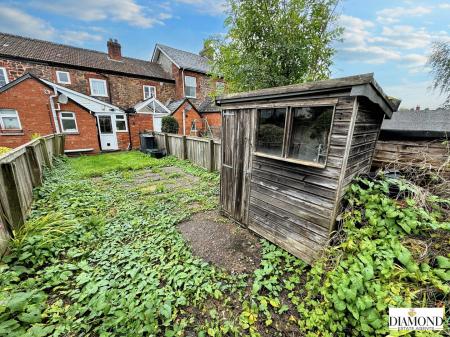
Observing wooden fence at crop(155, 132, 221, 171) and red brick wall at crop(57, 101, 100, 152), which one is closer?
wooden fence at crop(155, 132, 221, 171)

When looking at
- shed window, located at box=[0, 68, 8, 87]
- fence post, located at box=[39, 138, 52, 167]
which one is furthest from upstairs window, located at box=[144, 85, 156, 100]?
fence post, located at box=[39, 138, 52, 167]

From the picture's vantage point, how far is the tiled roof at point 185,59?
16672 millimetres

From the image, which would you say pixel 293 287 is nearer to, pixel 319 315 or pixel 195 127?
pixel 319 315

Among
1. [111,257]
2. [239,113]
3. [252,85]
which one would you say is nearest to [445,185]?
[239,113]

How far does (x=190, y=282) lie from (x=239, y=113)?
3.07 m

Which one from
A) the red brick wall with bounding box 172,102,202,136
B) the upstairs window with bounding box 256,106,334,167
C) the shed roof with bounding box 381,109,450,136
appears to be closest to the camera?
the upstairs window with bounding box 256,106,334,167

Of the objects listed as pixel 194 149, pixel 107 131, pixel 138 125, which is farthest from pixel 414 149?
pixel 107 131

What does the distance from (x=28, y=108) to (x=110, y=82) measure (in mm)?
5797

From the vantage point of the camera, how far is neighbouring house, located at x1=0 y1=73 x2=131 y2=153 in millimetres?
9297

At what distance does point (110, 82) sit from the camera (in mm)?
13859

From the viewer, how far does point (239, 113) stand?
357 centimetres

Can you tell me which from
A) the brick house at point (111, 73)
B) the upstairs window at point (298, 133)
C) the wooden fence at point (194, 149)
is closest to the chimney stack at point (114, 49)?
the brick house at point (111, 73)

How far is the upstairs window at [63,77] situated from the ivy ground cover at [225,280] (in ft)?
44.7

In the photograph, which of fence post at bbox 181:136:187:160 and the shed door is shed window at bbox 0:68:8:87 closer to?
fence post at bbox 181:136:187:160
